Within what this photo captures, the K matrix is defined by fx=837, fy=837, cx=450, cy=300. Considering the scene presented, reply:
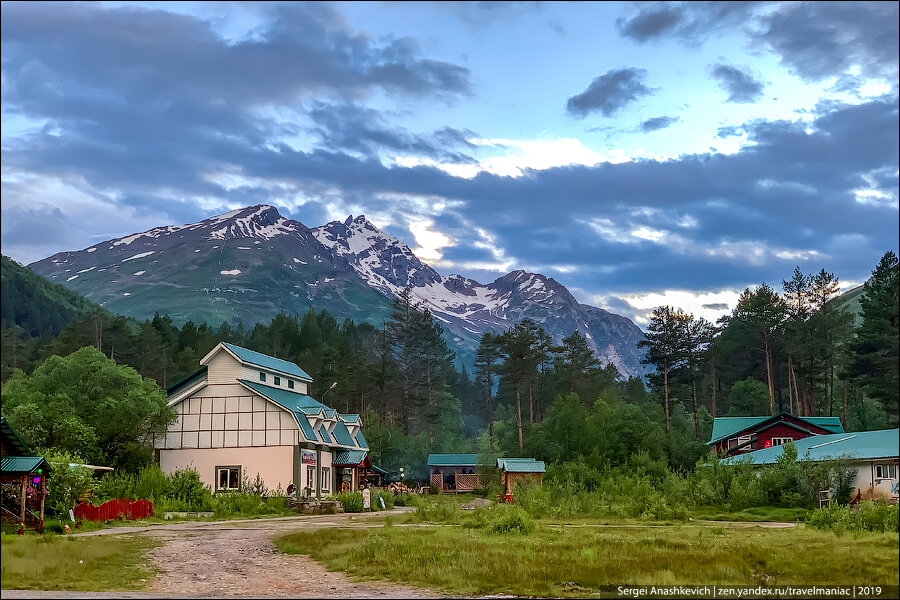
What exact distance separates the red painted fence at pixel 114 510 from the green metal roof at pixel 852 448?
30.2 meters

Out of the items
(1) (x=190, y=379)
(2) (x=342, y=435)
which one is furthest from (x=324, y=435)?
(1) (x=190, y=379)

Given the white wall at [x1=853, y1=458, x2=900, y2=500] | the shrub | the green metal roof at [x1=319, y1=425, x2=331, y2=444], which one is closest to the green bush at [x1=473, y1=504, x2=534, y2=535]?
the white wall at [x1=853, y1=458, x2=900, y2=500]

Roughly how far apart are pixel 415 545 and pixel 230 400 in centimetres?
3660

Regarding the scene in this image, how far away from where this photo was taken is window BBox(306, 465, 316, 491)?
5925 centimetres

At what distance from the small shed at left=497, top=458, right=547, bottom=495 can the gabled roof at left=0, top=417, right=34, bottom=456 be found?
130 feet

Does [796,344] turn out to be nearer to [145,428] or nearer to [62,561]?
[145,428]

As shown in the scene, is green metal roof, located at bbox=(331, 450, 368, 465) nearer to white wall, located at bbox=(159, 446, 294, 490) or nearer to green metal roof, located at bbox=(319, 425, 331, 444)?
green metal roof, located at bbox=(319, 425, 331, 444)

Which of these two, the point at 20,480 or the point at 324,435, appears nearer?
the point at 20,480

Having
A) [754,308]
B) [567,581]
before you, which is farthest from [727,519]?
[754,308]

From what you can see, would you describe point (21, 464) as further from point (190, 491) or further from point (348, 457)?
point (348, 457)

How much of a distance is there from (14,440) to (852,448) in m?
29.4

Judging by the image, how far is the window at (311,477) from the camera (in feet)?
194

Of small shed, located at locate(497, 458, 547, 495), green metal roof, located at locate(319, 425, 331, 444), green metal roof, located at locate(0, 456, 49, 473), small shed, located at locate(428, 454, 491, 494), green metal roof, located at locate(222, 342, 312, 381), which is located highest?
green metal roof, located at locate(222, 342, 312, 381)

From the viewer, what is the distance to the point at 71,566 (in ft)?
67.2
